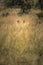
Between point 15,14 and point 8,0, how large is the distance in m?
0.49

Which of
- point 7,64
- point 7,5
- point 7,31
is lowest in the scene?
point 7,64

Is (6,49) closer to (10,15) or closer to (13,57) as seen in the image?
(13,57)


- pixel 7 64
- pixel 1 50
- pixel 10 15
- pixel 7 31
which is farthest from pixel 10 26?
pixel 7 64

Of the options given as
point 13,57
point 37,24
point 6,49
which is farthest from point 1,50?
point 37,24

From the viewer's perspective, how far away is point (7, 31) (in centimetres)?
257

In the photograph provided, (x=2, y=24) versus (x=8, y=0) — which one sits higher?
(x=8, y=0)

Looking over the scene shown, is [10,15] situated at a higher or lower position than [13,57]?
higher

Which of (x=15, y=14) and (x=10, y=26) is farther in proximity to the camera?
(x=15, y=14)

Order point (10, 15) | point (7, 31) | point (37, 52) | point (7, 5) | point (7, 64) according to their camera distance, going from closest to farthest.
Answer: point (7, 64) → point (37, 52) → point (7, 31) → point (10, 15) → point (7, 5)

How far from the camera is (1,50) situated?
227cm

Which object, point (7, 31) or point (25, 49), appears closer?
point (25, 49)

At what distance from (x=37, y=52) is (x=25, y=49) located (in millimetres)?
158

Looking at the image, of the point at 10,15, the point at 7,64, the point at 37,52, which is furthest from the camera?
the point at 10,15

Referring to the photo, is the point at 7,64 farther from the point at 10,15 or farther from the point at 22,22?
the point at 10,15
